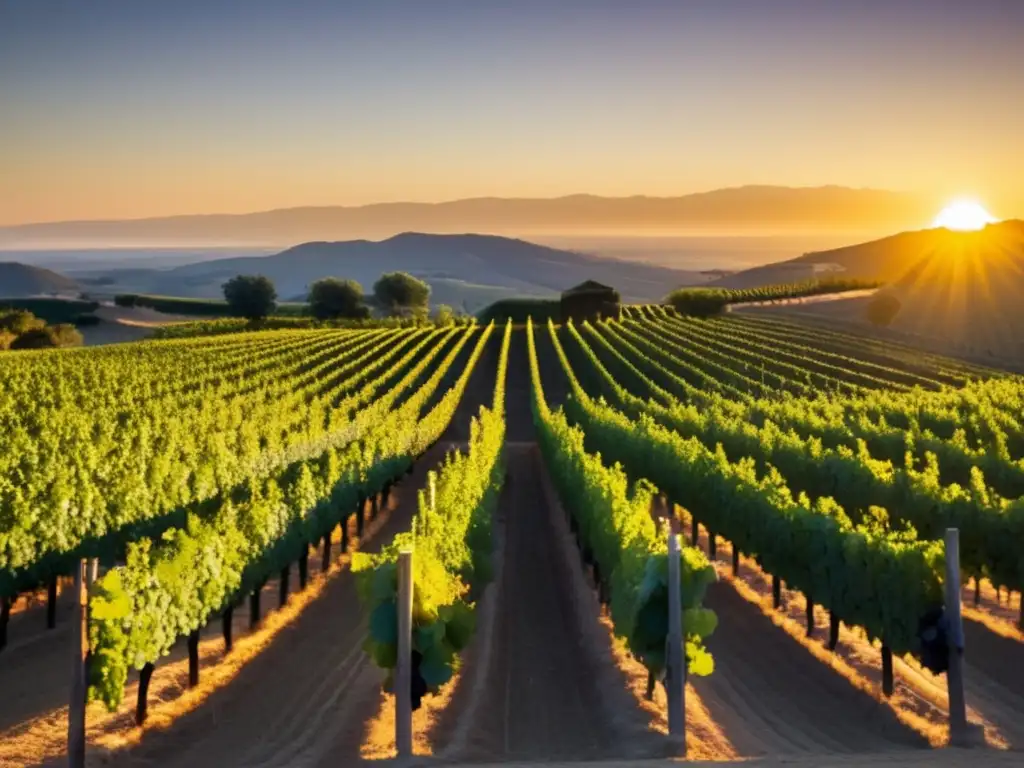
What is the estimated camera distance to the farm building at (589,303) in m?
96.5

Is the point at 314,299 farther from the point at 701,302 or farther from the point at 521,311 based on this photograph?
the point at 701,302

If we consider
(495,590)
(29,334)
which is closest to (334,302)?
(29,334)

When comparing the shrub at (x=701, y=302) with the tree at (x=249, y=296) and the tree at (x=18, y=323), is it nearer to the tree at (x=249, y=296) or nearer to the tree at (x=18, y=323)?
the tree at (x=249, y=296)

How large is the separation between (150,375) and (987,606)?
1299 inches

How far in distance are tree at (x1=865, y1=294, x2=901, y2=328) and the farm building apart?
72.4ft

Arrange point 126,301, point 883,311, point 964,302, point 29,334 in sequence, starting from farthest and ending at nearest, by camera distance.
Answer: point 126,301, point 964,302, point 883,311, point 29,334

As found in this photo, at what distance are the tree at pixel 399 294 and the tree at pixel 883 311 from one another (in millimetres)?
58480

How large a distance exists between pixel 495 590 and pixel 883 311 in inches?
3049

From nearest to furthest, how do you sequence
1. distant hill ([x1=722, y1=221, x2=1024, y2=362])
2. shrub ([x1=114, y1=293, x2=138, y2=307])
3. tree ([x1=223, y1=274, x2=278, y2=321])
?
distant hill ([x1=722, y1=221, x2=1024, y2=362]) < tree ([x1=223, y1=274, x2=278, y2=321]) < shrub ([x1=114, y1=293, x2=138, y2=307])

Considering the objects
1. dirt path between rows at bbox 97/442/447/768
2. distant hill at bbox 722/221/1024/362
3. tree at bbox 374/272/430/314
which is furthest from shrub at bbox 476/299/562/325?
dirt path between rows at bbox 97/442/447/768

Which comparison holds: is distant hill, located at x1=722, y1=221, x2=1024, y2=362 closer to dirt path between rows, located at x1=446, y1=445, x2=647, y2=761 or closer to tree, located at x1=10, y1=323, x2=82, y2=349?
dirt path between rows, located at x1=446, y1=445, x2=647, y2=761

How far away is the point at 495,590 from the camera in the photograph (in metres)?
18.8

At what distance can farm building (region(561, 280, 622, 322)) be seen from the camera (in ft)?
317

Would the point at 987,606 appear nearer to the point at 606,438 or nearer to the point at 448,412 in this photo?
the point at 606,438
